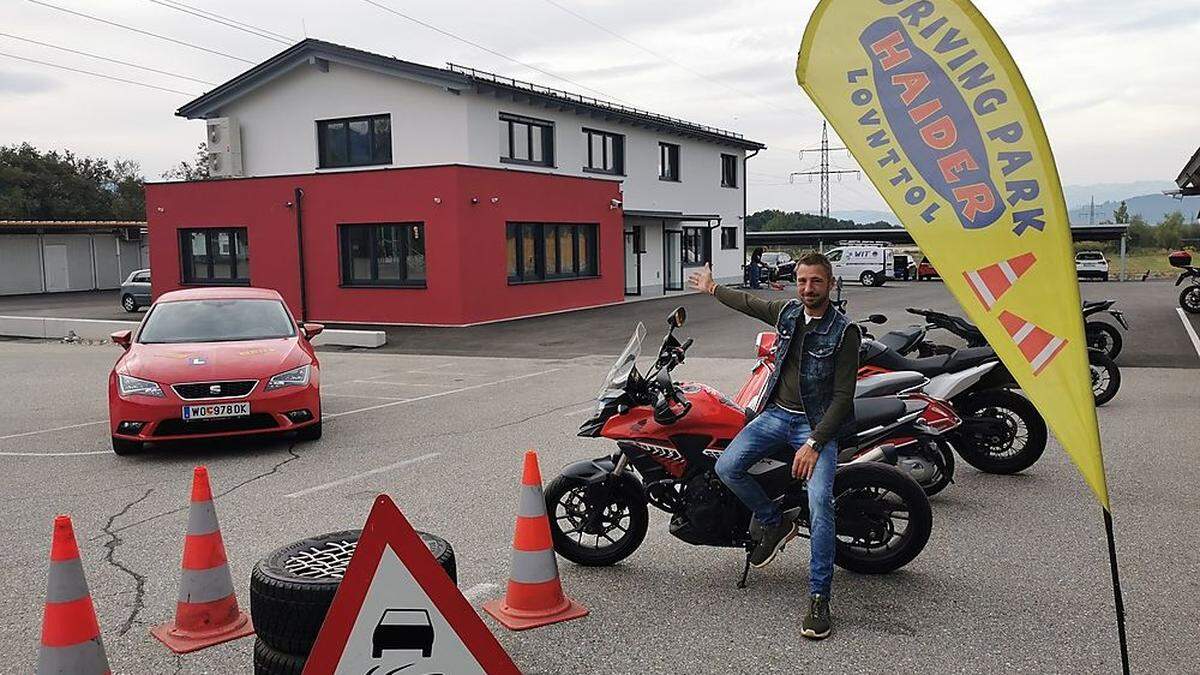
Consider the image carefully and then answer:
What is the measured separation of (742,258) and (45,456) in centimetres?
3664

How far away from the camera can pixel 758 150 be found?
43.3 meters

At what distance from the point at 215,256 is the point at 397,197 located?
21.3ft

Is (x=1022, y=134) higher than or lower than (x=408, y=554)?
higher

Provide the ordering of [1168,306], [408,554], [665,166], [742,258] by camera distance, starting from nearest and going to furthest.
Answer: [408,554] < [1168,306] < [665,166] < [742,258]

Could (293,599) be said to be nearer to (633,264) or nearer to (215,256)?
(215,256)

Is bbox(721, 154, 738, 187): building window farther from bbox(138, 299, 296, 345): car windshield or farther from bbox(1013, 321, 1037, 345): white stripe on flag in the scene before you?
bbox(1013, 321, 1037, 345): white stripe on flag

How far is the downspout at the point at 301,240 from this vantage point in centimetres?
2378

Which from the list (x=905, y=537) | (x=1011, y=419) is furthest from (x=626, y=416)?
(x=1011, y=419)

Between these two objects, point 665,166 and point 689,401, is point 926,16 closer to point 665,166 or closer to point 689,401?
point 689,401

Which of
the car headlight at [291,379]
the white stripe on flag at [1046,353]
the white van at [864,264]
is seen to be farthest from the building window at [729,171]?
the white stripe on flag at [1046,353]

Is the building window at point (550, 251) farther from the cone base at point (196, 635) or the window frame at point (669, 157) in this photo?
the cone base at point (196, 635)

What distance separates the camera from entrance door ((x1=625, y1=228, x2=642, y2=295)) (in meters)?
33.2

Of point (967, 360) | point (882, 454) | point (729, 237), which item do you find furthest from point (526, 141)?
point (882, 454)

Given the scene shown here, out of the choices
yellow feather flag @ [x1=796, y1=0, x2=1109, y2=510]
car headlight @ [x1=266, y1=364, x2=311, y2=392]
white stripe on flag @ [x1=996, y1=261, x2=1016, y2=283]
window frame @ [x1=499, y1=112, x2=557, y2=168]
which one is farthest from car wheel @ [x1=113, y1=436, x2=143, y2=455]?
window frame @ [x1=499, y1=112, x2=557, y2=168]
